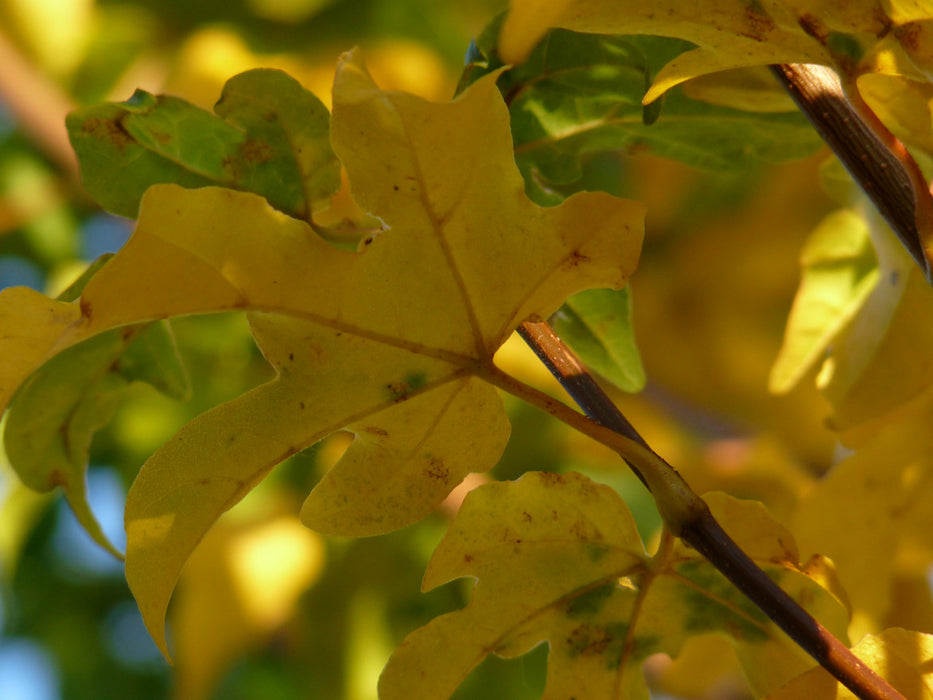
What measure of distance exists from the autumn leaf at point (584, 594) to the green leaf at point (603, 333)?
126 mm

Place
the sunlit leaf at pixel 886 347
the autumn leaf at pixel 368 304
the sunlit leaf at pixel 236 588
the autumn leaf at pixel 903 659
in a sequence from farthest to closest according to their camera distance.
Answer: the sunlit leaf at pixel 236 588
the sunlit leaf at pixel 886 347
the autumn leaf at pixel 903 659
the autumn leaf at pixel 368 304

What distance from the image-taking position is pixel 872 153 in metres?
0.50

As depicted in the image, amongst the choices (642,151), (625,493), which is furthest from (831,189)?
(625,493)

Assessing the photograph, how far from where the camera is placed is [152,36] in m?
1.84

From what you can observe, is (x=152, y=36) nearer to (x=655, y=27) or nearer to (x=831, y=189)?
(x=831, y=189)

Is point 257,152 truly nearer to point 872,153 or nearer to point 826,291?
point 872,153

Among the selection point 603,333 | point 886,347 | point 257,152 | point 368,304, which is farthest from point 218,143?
point 886,347

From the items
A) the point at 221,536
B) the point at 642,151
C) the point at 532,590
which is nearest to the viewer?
the point at 532,590

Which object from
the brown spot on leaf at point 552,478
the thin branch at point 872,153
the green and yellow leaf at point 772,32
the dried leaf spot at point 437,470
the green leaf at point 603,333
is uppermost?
the green and yellow leaf at point 772,32

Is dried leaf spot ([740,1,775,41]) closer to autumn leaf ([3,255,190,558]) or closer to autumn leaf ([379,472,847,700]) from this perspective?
autumn leaf ([379,472,847,700])

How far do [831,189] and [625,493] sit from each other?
0.84m

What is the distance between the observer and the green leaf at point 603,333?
649 millimetres

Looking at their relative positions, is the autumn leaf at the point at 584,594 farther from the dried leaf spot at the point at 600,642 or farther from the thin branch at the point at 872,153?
the thin branch at the point at 872,153

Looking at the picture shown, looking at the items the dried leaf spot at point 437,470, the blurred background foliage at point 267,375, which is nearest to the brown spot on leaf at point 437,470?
the dried leaf spot at point 437,470
